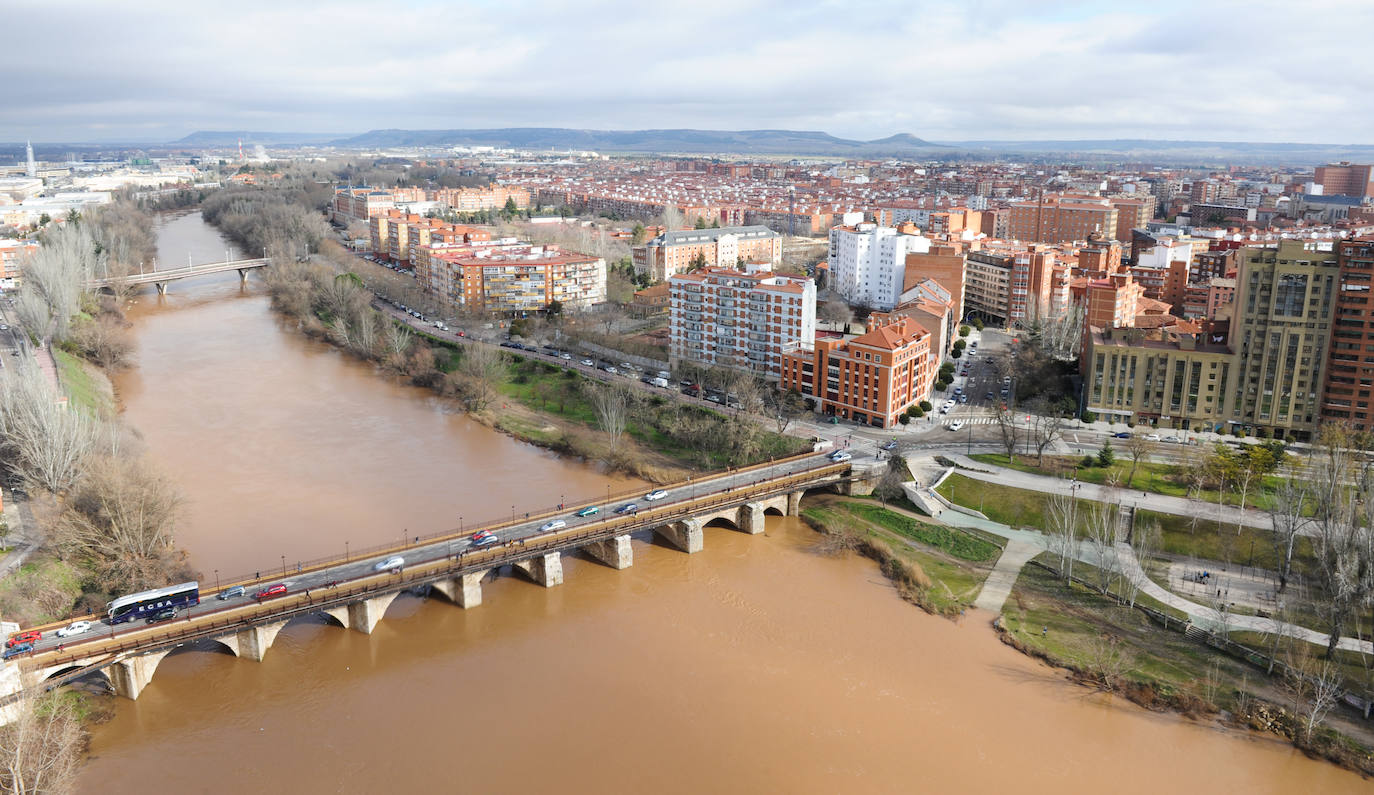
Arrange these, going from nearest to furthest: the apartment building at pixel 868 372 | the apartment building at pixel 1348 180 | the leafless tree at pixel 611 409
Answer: the leafless tree at pixel 611 409 < the apartment building at pixel 868 372 < the apartment building at pixel 1348 180

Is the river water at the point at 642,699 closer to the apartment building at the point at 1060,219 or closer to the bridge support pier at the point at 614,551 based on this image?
the bridge support pier at the point at 614,551

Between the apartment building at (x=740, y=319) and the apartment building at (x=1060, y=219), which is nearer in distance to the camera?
the apartment building at (x=740, y=319)

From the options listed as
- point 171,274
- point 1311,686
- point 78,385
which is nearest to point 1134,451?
point 1311,686

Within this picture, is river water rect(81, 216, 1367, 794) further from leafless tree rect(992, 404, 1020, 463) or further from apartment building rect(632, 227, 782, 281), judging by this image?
apartment building rect(632, 227, 782, 281)

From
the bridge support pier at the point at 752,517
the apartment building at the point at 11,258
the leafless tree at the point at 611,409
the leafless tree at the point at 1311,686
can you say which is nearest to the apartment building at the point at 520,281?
the leafless tree at the point at 611,409

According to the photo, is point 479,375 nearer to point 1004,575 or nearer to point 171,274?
point 1004,575

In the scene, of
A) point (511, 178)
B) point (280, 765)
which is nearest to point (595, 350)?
point (280, 765)

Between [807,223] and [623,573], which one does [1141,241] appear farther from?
[623,573]
